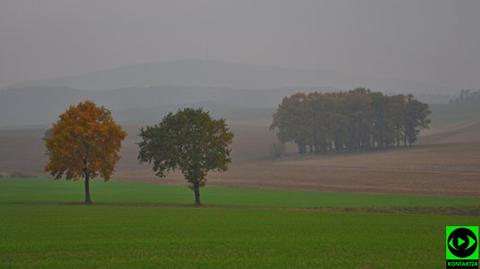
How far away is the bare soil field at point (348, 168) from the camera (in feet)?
302

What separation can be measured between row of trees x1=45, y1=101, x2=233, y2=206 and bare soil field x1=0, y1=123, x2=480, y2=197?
26815 millimetres

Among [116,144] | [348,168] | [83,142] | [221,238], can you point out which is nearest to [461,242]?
[221,238]

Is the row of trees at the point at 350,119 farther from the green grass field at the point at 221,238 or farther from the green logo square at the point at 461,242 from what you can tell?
the green logo square at the point at 461,242

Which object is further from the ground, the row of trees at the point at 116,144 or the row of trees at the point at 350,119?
the row of trees at the point at 350,119

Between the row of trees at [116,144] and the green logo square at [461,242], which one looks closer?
the green logo square at [461,242]

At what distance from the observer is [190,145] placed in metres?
71.2

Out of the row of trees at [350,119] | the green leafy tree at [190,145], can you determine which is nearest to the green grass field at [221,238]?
the green leafy tree at [190,145]

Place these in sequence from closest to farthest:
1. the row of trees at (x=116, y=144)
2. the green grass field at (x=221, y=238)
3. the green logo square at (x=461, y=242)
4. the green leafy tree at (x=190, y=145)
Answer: the green logo square at (x=461, y=242)
the green grass field at (x=221, y=238)
the row of trees at (x=116, y=144)
the green leafy tree at (x=190, y=145)

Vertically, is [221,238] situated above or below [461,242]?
below

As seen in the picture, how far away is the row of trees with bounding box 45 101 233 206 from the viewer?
69.0 meters

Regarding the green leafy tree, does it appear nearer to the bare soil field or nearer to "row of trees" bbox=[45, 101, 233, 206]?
"row of trees" bbox=[45, 101, 233, 206]

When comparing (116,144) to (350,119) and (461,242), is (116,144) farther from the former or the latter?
(350,119)

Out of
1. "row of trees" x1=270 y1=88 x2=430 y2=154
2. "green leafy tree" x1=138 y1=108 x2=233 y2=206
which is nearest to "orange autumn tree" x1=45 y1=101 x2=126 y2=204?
"green leafy tree" x1=138 y1=108 x2=233 y2=206

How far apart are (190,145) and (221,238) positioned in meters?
36.1
